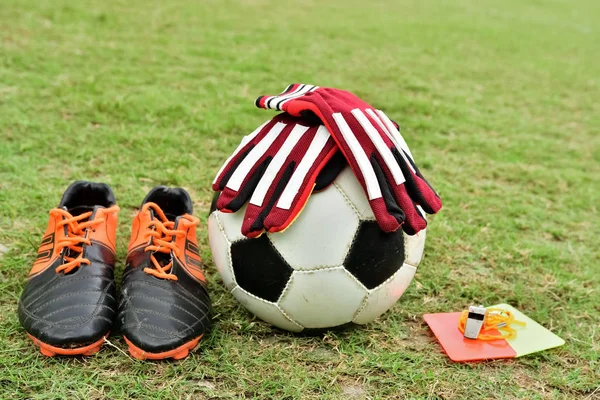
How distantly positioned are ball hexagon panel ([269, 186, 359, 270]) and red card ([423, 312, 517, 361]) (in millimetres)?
548

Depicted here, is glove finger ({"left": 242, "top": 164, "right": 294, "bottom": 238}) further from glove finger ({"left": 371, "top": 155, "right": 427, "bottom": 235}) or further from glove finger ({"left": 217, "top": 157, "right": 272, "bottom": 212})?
glove finger ({"left": 371, "top": 155, "right": 427, "bottom": 235})

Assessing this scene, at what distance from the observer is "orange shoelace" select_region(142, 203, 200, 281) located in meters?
2.04

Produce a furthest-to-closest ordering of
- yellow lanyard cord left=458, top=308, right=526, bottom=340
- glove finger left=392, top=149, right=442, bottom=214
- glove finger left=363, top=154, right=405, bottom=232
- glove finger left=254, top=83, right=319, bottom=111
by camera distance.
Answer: yellow lanyard cord left=458, top=308, right=526, bottom=340
glove finger left=254, top=83, right=319, bottom=111
glove finger left=392, top=149, right=442, bottom=214
glove finger left=363, top=154, right=405, bottom=232

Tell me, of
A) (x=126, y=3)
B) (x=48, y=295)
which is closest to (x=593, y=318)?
(x=48, y=295)

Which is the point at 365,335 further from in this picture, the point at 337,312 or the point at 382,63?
the point at 382,63

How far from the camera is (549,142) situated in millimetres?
4367

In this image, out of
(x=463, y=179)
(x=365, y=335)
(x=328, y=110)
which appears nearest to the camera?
(x=328, y=110)

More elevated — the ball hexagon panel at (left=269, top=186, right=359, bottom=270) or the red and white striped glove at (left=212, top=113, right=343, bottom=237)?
the red and white striped glove at (left=212, top=113, right=343, bottom=237)

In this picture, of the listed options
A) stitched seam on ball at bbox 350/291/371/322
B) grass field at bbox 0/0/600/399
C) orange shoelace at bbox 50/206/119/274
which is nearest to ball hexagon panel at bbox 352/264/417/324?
stitched seam on ball at bbox 350/291/371/322

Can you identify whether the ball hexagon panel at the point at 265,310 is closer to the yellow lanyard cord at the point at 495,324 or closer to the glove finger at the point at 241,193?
the glove finger at the point at 241,193

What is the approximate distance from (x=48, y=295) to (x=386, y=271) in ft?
3.57

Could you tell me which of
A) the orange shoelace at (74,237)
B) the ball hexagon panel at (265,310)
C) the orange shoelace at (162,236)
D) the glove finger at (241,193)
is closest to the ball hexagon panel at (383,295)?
the ball hexagon panel at (265,310)

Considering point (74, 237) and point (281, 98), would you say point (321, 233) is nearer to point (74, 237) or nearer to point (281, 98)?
point (281, 98)

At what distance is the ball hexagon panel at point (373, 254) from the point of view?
73.3 inches
